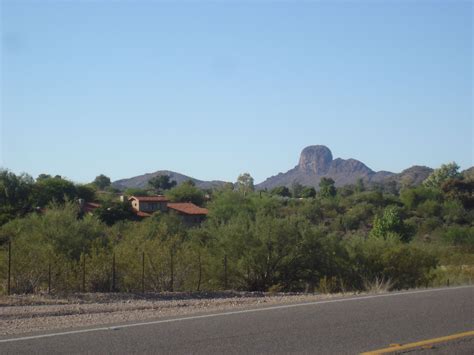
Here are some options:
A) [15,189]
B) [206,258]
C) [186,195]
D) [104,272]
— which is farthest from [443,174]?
[104,272]

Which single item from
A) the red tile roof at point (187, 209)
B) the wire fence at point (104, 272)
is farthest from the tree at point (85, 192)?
the wire fence at point (104, 272)

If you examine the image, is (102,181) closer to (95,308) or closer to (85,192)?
(85,192)

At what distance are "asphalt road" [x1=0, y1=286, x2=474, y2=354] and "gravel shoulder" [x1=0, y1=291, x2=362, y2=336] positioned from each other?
1.47 meters

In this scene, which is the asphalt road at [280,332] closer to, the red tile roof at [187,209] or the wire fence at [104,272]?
the wire fence at [104,272]

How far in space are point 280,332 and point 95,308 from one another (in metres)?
8.13

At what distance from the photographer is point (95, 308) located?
720 inches

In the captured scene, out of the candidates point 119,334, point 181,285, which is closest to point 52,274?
point 181,285

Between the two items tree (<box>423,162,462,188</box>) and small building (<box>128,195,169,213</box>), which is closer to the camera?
small building (<box>128,195,169,213</box>)

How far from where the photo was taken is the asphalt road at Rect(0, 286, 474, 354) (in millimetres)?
10164

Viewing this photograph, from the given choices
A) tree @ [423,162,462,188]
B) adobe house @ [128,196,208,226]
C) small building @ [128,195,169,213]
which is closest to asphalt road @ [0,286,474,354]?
adobe house @ [128,196,208,226]

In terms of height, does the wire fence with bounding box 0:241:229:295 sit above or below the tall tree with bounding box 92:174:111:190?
below

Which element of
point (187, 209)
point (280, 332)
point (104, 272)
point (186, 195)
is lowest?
point (280, 332)

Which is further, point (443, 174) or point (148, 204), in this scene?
point (443, 174)

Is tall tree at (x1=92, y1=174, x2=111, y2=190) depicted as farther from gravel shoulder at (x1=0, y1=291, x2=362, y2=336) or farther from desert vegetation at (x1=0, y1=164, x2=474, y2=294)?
gravel shoulder at (x1=0, y1=291, x2=362, y2=336)
